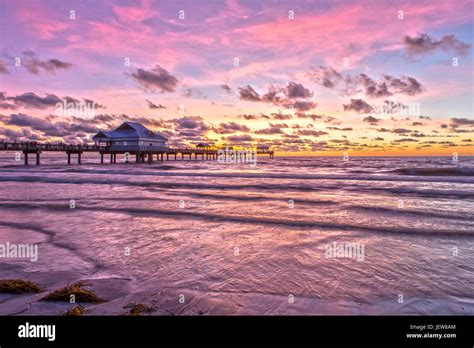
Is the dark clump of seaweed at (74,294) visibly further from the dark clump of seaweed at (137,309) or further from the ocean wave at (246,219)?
the ocean wave at (246,219)

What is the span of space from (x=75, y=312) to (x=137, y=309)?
723mm

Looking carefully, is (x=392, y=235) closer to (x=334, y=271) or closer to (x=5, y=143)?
(x=334, y=271)

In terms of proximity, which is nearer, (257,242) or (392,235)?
(257,242)

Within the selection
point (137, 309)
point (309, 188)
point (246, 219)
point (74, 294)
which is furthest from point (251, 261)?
point (309, 188)

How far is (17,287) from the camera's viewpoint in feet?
14.0

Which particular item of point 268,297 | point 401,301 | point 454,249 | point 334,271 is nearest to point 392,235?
point 454,249

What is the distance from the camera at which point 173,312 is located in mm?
3688

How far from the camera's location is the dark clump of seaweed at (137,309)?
360 centimetres

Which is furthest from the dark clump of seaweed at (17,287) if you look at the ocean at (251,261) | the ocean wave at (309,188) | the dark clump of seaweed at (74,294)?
the ocean wave at (309,188)

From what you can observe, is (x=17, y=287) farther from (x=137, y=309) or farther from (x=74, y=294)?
(x=137, y=309)

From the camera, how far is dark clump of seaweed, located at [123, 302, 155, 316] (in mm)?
3596

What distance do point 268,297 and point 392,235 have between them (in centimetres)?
524

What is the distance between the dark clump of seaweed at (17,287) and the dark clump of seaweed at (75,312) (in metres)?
1.09

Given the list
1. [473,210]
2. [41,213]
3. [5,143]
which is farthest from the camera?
[5,143]
